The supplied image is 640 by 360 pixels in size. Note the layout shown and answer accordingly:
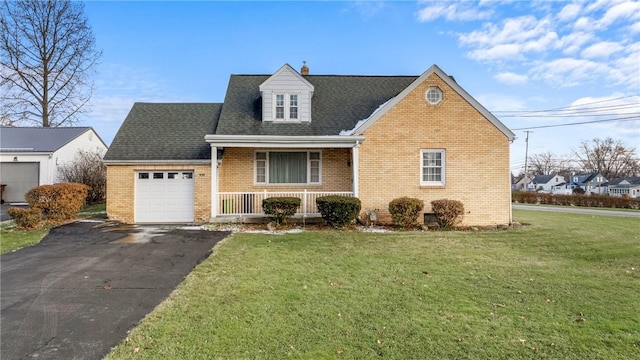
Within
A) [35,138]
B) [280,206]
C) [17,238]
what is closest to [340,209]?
[280,206]

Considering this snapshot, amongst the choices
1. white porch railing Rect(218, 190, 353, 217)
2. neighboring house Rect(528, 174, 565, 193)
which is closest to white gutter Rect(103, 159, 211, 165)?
white porch railing Rect(218, 190, 353, 217)

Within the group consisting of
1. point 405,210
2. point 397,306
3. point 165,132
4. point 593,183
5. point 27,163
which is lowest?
point 397,306

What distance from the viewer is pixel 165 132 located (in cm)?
1513

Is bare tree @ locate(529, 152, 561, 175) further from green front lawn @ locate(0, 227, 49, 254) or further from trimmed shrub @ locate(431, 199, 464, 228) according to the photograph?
green front lawn @ locate(0, 227, 49, 254)

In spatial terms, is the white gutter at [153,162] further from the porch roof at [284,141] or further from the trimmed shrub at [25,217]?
the trimmed shrub at [25,217]

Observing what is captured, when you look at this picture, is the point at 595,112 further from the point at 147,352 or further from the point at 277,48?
the point at 147,352

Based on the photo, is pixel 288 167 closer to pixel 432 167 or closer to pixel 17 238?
pixel 432 167

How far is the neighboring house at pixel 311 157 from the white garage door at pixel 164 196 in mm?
41

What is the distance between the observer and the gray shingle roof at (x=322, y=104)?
13953mm

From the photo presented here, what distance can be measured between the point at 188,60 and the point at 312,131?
9174 millimetres

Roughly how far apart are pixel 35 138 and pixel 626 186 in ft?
280

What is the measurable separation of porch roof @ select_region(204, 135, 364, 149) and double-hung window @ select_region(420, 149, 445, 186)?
2638mm

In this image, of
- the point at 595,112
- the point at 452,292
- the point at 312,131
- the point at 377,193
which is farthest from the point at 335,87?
the point at 595,112

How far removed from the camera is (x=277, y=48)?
1928cm
